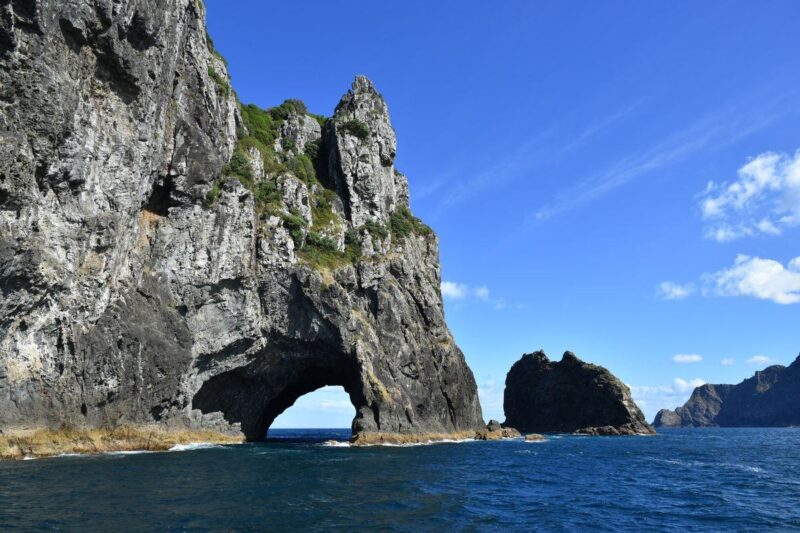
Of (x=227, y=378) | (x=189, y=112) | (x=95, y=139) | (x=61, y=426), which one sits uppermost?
(x=189, y=112)

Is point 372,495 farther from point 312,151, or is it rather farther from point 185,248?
point 312,151

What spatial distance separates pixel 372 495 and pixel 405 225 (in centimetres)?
5350

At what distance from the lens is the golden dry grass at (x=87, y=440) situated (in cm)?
3350

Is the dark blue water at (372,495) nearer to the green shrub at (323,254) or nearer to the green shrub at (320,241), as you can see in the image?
the green shrub at (323,254)

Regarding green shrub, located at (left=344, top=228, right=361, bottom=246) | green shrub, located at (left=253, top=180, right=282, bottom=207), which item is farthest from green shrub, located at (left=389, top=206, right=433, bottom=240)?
green shrub, located at (left=253, top=180, right=282, bottom=207)

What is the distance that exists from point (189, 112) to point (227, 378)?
86.7 ft

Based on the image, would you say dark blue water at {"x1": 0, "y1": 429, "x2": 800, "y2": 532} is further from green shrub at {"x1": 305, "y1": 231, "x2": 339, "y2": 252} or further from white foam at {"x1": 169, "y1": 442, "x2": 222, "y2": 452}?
green shrub at {"x1": 305, "y1": 231, "x2": 339, "y2": 252}

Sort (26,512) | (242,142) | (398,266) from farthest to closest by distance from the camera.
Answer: (398,266) → (242,142) → (26,512)

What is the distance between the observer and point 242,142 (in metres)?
60.9

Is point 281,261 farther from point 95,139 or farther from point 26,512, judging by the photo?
point 26,512

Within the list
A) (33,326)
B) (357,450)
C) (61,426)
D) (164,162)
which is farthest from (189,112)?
(357,450)

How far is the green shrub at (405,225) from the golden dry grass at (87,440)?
3716 cm

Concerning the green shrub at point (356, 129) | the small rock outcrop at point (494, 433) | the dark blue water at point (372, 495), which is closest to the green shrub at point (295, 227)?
the green shrub at point (356, 129)

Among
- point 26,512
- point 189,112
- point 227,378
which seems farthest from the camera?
point 227,378
